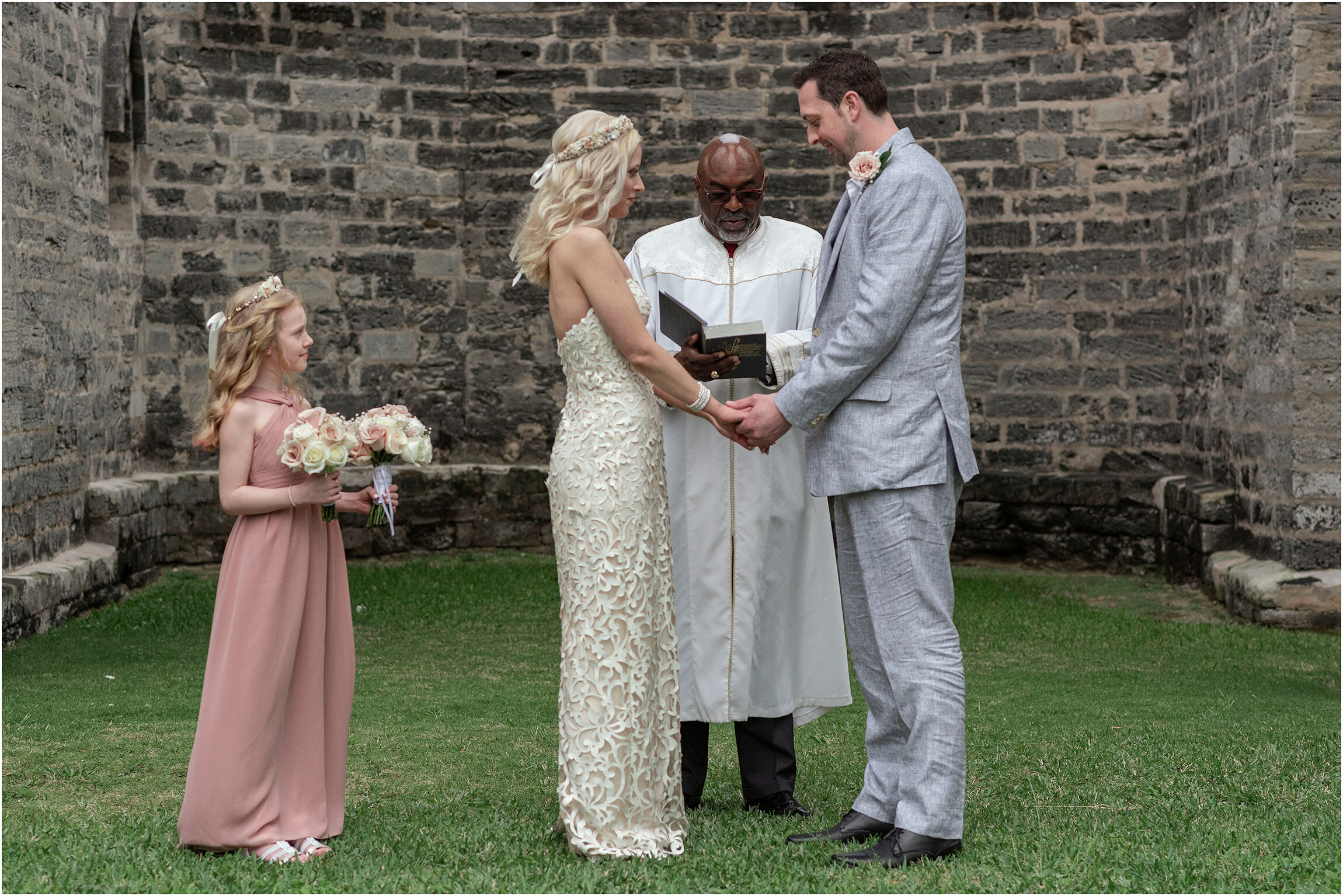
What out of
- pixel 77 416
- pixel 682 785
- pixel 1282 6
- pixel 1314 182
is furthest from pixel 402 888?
pixel 1282 6

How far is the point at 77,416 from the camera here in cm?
876

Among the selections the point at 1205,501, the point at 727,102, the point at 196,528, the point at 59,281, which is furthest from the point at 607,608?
the point at 727,102

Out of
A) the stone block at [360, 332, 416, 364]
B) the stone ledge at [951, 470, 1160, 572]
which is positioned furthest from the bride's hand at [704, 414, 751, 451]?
the stone block at [360, 332, 416, 364]

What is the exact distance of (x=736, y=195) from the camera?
4.36 metres

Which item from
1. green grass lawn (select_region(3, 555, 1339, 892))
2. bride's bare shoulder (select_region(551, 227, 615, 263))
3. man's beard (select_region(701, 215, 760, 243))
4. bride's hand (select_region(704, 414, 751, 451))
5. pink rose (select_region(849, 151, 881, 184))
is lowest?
green grass lawn (select_region(3, 555, 1339, 892))

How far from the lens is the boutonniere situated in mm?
3602

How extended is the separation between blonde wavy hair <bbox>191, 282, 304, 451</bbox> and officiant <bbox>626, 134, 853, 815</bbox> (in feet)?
4.13

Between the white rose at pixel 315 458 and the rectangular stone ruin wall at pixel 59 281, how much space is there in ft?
15.4

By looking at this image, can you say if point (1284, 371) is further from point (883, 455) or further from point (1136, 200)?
point (883, 455)

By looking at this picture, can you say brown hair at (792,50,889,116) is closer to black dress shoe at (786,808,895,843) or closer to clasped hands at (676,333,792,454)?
clasped hands at (676,333,792,454)

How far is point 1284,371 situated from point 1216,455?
1.31 metres

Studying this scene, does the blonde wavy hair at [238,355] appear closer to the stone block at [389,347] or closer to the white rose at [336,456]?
the white rose at [336,456]

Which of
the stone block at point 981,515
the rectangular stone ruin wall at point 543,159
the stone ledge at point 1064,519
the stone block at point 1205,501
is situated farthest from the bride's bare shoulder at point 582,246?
the stone block at point 981,515

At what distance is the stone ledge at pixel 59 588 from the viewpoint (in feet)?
24.0
